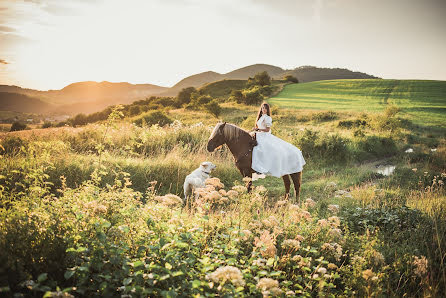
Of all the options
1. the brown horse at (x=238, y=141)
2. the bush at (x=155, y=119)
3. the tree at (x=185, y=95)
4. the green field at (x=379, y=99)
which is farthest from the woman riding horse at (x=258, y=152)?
the tree at (x=185, y=95)

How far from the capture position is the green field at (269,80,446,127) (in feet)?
106

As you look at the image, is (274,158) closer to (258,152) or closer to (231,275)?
(258,152)

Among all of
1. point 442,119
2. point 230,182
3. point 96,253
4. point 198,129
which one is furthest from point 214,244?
point 442,119

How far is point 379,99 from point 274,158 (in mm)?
48378

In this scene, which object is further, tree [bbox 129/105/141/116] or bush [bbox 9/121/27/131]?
tree [bbox 129/105/141/116]

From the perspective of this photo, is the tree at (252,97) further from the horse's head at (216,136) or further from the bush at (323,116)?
the horse's head at (216,136)

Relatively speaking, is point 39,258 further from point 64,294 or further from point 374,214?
point 374,214

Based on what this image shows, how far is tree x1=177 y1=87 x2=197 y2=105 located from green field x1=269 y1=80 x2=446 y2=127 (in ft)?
56.8

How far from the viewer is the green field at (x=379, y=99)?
32.3 meters

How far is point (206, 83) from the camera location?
269ft

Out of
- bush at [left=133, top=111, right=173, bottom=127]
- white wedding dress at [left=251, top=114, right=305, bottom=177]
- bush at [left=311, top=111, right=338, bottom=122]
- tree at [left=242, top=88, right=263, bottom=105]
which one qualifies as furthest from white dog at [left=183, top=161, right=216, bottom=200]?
tree at [left=242, top=88, right=263, bottom=105]

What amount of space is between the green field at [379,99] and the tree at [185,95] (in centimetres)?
1730

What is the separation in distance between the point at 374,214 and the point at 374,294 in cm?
303

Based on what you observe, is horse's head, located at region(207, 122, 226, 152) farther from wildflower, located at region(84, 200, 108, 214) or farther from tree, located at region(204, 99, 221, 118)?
tree, located at region(204, 99, 221, 118)
